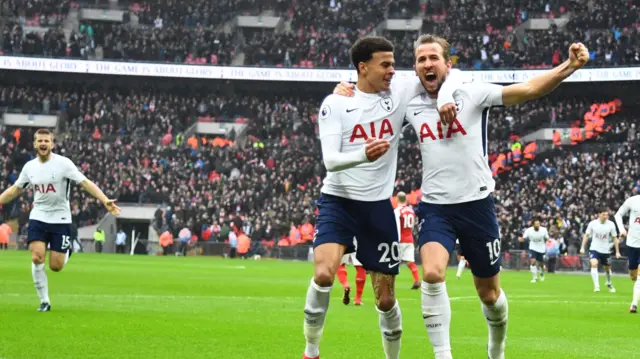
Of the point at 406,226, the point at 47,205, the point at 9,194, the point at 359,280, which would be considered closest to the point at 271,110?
the point at 406,226

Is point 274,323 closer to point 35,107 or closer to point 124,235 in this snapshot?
point 124,235

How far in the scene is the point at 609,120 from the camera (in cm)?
5638

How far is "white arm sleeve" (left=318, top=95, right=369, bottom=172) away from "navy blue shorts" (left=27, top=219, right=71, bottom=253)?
773 cm

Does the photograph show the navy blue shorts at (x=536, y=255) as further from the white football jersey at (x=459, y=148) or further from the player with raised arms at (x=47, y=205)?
the white football jersey at (x=459, y=148)

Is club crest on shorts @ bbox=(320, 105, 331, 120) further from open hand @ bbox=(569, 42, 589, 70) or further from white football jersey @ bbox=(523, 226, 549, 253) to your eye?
white football jersey @ bbox=(523, 226, 549, 253)

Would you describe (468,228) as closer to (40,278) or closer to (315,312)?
(315,312)

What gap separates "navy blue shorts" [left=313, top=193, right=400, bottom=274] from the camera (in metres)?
8.77

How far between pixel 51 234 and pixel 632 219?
38.6ft

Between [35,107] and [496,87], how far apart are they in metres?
56.0

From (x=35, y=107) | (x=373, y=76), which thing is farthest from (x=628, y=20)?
(x=373, y=76)

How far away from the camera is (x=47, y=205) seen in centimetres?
1535

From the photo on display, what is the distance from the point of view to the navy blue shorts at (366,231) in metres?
8.77

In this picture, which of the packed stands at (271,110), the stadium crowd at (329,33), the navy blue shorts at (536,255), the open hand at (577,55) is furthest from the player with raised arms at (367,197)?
the stadium crowd at (329,33)

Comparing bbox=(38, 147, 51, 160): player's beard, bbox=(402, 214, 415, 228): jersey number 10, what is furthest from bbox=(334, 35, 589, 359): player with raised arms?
bbox=(402, 214, 415, 228): jersey number 10
